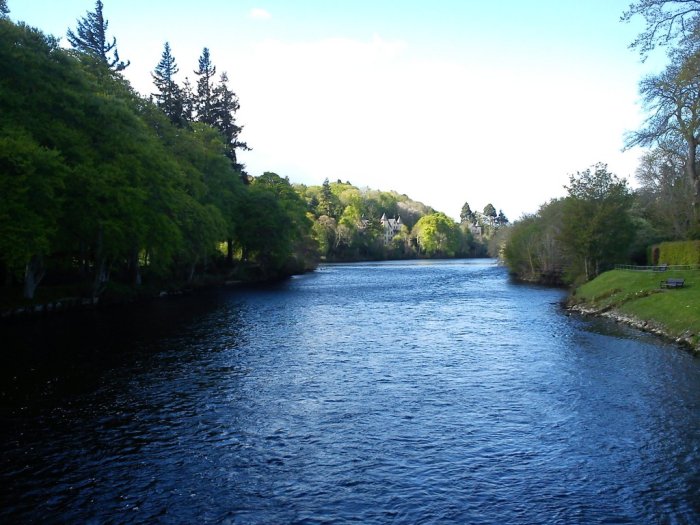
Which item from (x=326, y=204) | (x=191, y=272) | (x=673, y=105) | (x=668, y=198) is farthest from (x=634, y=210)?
(x=326, y=204)

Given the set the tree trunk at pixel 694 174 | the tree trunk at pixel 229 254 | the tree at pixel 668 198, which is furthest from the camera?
the tree trunk at pixel 229 254

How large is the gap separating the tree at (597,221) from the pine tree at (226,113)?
207 feet

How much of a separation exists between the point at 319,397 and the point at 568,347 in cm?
1575

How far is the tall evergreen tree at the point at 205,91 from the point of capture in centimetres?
10150

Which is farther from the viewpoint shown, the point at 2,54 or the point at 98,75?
the point at 98,75

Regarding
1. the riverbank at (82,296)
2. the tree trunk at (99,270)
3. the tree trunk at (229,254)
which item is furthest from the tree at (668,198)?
the tree trunk at (229,254)

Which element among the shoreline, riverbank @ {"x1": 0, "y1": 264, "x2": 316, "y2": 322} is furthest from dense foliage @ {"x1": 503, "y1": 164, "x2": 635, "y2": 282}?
riverbank @ {"x1": 0, "y1": 264, "x2": 316, "y2": 322}

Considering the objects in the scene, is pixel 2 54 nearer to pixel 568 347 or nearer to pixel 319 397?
pixel 319 397

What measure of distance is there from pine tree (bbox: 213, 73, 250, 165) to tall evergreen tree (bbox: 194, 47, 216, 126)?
0.76 m

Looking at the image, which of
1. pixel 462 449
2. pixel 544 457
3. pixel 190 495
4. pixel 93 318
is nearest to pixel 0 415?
pixel 190 495

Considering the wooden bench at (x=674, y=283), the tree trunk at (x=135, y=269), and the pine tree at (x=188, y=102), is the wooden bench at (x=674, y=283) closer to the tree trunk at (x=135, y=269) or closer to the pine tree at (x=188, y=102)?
the tree trunk at (x=135, y=269)

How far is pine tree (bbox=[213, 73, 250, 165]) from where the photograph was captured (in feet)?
337

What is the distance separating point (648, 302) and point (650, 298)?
2.91ft

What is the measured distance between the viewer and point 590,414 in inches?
718
